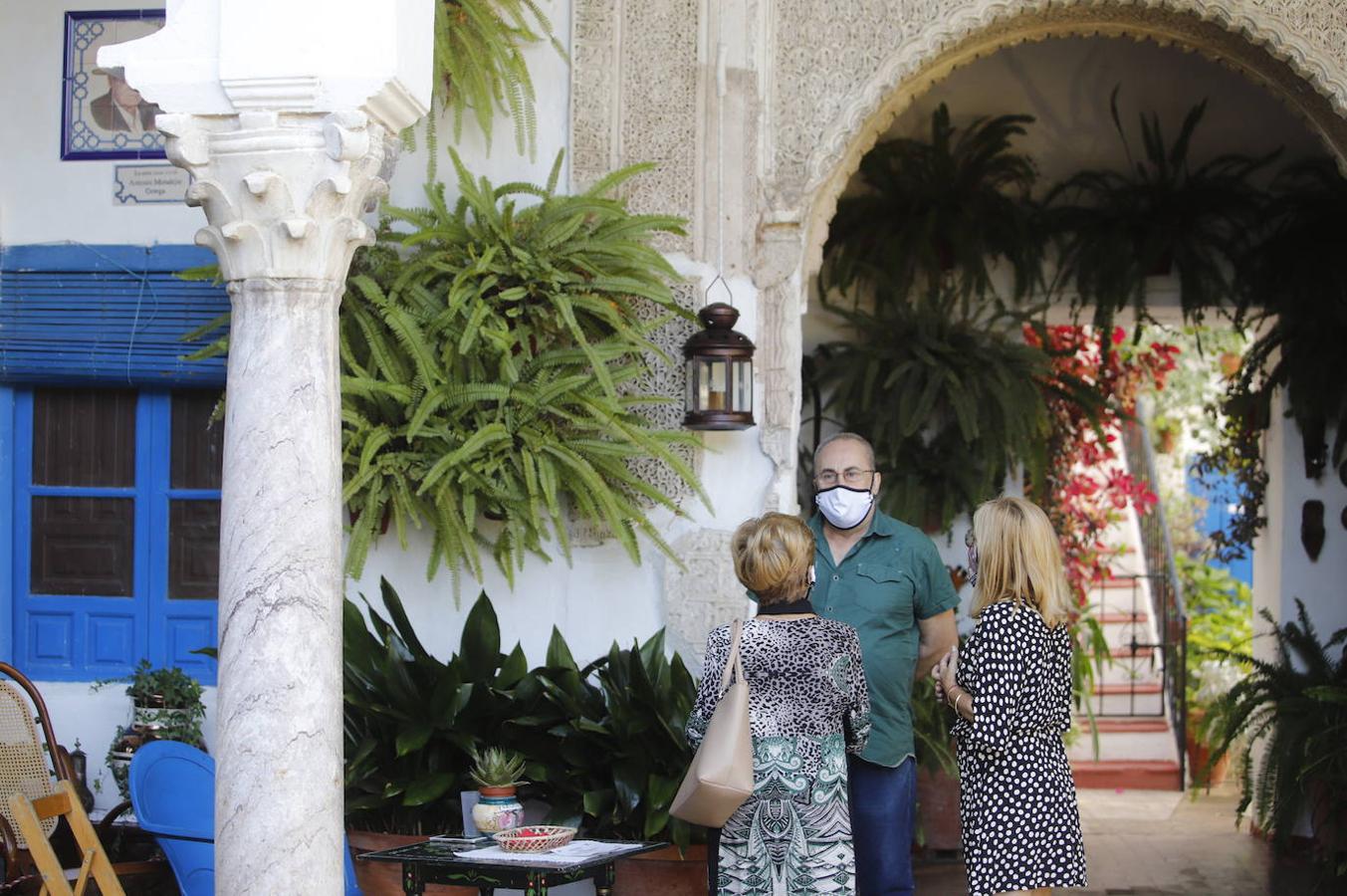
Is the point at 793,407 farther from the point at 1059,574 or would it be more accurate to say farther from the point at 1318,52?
the point at 1318,52

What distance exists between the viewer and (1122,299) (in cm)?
747

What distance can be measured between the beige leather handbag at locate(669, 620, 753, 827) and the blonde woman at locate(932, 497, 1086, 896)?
59 centimetres

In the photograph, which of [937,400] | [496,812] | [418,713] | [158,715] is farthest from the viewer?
[937,400]

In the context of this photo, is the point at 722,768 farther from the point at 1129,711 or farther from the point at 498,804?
the point at 1129,711

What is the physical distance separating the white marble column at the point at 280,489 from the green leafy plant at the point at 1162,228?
15.0ft

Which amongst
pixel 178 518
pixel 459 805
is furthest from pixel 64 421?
pixel 459 805

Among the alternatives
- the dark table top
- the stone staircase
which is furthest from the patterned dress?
the stone staircase

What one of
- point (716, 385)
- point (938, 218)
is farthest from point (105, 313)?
point (938, 218)

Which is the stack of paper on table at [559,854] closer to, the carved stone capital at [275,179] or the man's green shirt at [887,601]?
the man's green shirt at [887,601]

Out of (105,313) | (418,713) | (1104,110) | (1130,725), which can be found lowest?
(1130,725)

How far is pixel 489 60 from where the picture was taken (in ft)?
18.2

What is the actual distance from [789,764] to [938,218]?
4.23 m

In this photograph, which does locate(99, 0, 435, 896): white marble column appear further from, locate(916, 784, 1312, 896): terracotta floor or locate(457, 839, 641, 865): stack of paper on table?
locate(916, 784, 1312, 896): terracotta floor

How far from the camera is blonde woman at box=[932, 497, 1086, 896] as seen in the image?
153 inches
